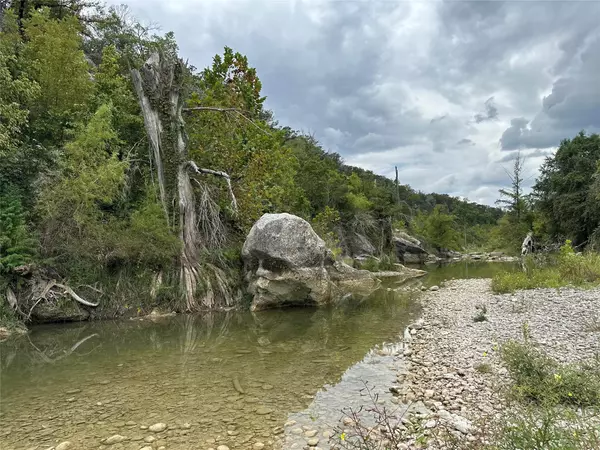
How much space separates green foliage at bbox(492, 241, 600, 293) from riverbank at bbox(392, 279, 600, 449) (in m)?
1.05

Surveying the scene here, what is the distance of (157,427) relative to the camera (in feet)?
15.5

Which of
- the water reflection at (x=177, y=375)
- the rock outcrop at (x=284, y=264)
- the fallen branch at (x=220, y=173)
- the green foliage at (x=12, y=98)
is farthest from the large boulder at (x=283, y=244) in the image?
the green foliage at (x=12, y=98)

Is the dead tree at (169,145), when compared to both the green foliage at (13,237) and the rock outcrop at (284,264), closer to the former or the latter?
the rock outcrop at (284,264)

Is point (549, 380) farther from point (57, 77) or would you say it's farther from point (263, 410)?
point (57, 77)

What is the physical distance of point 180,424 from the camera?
15.9ft

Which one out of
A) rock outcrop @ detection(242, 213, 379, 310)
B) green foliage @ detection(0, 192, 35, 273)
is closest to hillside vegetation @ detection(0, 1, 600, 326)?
green foliage @ detection(0, 192, 35, 273)

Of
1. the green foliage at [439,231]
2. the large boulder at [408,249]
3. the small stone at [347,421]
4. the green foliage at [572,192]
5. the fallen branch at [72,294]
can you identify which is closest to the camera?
the small stone at [347,421]

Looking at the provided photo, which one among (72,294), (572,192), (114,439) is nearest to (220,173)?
(72,294)

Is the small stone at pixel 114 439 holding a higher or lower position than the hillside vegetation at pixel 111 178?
lower

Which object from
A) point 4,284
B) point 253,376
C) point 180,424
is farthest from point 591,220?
point 4,284

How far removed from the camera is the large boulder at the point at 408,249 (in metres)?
35.7

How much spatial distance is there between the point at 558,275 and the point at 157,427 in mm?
13574

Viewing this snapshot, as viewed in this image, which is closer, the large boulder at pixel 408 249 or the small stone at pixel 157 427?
the small stone at pixel 157 427

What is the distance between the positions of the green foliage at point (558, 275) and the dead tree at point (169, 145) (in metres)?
10.3
